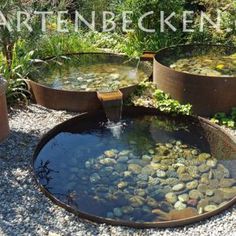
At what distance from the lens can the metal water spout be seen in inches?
183

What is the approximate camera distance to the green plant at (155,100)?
4.76m

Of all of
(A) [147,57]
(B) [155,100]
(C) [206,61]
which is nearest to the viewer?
(B) [155,100]

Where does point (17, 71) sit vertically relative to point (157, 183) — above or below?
above

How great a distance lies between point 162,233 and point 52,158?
148 cm

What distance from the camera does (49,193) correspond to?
3385 millimetres

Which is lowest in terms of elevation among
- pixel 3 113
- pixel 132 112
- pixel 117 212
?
pixel 117 212

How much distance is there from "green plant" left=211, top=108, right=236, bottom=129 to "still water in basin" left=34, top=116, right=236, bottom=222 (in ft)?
1.03

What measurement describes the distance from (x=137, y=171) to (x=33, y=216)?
1.12 metres

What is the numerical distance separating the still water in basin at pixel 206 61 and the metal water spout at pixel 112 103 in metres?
1.10

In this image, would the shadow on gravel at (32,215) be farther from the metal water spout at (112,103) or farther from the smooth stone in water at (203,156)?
the metal water spout at (112,103)

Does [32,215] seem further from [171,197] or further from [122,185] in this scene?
[171,197]

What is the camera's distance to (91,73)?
19.7ft

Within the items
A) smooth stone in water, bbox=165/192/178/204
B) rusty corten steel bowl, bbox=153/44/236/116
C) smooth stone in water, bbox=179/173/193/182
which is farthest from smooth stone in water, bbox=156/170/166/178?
rusty corten steel bowl, bbox=153/44/236/116

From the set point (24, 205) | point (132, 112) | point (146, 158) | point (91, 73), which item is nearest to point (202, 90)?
point (132, 112)
